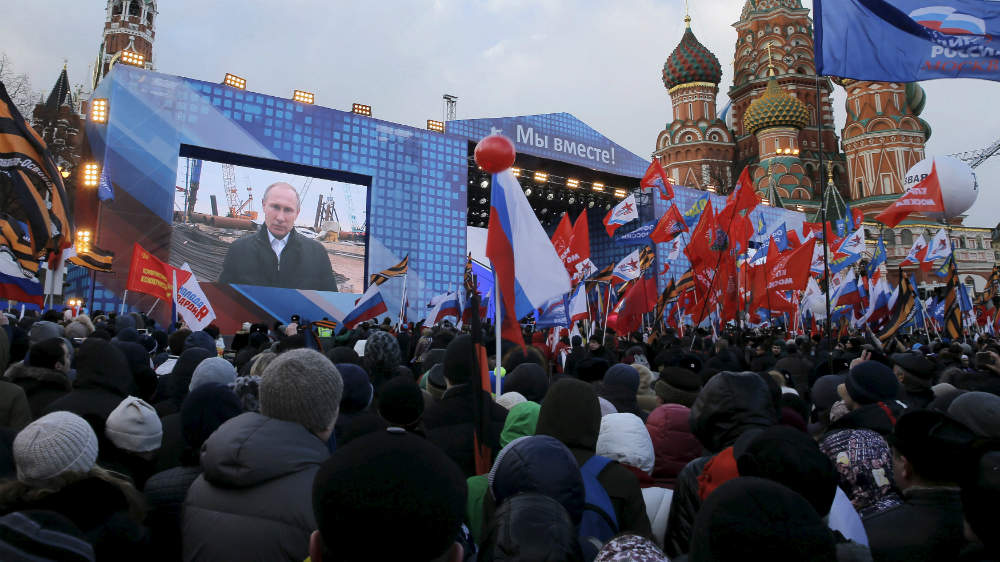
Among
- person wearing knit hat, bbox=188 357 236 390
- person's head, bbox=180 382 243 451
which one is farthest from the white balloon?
person's head, bbox=180 382 243 451

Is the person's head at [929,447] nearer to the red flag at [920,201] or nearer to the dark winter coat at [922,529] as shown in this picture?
the dark winter coat at [922,529]

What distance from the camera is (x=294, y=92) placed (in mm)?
21031

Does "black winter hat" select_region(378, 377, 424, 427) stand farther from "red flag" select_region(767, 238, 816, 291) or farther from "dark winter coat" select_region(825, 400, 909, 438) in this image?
"red flag" select_region(767, 238, 816, 291)

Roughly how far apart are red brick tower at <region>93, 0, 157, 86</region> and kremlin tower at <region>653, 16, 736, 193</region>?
144 feet

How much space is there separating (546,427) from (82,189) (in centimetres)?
2056

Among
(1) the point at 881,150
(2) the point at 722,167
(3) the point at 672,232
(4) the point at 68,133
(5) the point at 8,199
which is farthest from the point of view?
(2) the point at 722,167

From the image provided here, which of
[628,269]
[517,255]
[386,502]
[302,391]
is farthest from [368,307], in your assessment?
[386,502]

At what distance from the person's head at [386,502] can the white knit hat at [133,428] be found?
1.61 metres

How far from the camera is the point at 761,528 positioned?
1.24 m

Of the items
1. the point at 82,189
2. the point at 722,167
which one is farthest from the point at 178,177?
the point at 722,167

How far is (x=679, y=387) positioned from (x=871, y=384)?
104 cm

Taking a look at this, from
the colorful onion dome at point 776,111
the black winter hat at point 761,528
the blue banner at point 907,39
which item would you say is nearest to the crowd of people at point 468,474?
the black winter hat at point 761,528

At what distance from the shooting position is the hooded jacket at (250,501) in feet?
5.85

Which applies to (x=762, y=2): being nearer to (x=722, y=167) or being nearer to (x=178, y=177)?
(x=722, y=167)
